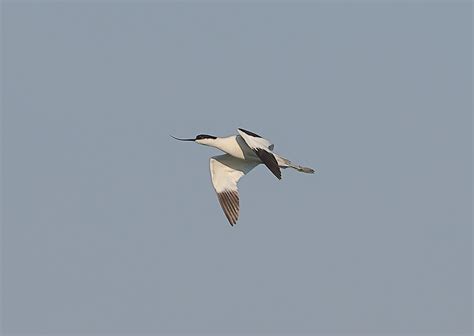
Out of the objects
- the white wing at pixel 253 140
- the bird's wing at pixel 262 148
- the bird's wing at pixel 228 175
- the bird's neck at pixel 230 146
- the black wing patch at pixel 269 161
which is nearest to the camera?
the black wing patch at pixel 269 161

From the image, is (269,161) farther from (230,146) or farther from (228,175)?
(228,175)

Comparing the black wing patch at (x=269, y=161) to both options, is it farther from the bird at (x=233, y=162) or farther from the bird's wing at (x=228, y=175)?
the bird's wing at (x=228, y=175)

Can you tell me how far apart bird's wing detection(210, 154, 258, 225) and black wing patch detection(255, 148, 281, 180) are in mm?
2367

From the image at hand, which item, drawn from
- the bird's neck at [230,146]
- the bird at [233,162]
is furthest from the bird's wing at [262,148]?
the bird's neck at [230,146]

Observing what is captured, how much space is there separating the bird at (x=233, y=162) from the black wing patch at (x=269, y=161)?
23cm

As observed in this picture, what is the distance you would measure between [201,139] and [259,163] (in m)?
1.42

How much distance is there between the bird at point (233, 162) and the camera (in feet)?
83.4

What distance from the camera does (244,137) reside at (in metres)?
25.1

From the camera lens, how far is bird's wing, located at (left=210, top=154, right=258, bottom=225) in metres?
26.6

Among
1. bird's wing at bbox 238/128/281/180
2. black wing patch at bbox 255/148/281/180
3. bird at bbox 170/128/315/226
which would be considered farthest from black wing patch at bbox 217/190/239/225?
black wing patch at bbox 255/148/281/180

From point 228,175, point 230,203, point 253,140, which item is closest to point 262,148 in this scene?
point 253,140

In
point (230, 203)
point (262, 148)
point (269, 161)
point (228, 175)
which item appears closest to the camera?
point (269, 161)

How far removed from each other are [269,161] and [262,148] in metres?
1.07

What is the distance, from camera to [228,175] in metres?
27.0
